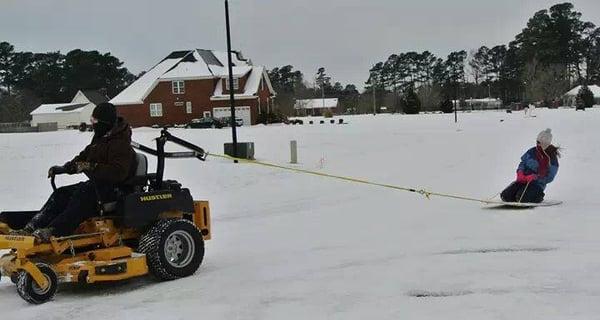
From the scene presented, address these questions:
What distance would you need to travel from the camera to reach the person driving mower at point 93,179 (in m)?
6.77

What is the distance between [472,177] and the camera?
18172 mm

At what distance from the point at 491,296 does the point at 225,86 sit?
61264 mm

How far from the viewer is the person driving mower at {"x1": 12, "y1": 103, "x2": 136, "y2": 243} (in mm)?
6766

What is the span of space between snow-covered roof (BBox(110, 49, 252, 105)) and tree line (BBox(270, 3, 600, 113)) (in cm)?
3335

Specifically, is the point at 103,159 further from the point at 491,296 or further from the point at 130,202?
the point at 491,296

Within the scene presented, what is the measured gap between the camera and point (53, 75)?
111m

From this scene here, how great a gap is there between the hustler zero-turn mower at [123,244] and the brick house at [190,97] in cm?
5696

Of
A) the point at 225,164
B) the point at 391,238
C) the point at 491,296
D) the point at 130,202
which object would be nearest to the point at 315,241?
the point at 391,238

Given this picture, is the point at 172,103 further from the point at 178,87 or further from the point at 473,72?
the point at 473,72

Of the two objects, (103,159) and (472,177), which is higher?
(103,159)

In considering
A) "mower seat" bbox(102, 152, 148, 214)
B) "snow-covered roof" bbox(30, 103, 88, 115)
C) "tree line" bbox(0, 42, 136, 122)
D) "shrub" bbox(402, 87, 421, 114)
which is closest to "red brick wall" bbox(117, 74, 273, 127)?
"shrub" bbox(402, 87, 421, 114)

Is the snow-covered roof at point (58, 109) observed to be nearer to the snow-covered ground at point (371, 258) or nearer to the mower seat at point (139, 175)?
the snow-covered ground at point (371, 258)

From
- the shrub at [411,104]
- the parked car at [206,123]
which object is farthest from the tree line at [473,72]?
the parked car at [206,123]

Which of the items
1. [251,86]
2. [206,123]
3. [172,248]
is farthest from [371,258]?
[251,86]
